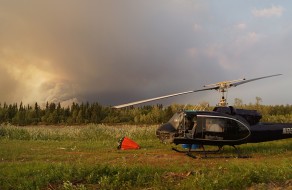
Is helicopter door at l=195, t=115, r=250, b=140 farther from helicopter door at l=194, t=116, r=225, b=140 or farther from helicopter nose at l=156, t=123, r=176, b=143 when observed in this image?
helicopter nose at l=156, t=123, r=176, b=143

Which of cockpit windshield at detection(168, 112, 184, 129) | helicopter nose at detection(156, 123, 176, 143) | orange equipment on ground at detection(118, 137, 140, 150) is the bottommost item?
orange equipment on ground at detection(118, 137, 140, 150)

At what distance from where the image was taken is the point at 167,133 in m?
17.7

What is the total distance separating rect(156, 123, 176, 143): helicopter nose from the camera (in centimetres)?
1756

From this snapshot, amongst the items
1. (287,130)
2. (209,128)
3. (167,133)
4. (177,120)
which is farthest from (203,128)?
(287,130)

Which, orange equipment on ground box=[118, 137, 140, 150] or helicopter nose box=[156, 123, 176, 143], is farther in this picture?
orange equipment on ground box=[118, 137, 140, 150]

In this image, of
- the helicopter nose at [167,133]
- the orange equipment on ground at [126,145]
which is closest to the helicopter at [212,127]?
the helicopter nose at [167,133]

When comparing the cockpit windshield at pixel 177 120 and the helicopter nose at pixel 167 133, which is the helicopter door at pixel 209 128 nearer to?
the cockpit windshield at pixel 177 120

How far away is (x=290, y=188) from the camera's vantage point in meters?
9.26

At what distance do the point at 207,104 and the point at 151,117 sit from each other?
58284mm

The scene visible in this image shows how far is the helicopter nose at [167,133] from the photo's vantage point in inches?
691

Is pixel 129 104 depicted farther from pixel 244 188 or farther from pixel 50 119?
pixel 50 119

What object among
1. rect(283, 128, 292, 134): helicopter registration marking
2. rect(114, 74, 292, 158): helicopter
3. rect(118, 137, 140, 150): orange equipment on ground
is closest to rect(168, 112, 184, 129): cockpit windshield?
rect(114, 74, 292, 158): helicopter

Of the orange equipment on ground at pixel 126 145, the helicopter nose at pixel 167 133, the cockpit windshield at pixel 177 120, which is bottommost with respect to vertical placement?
the orange equipment on ground at pixel 126 145

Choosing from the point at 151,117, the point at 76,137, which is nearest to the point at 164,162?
A: the point at 76,137
